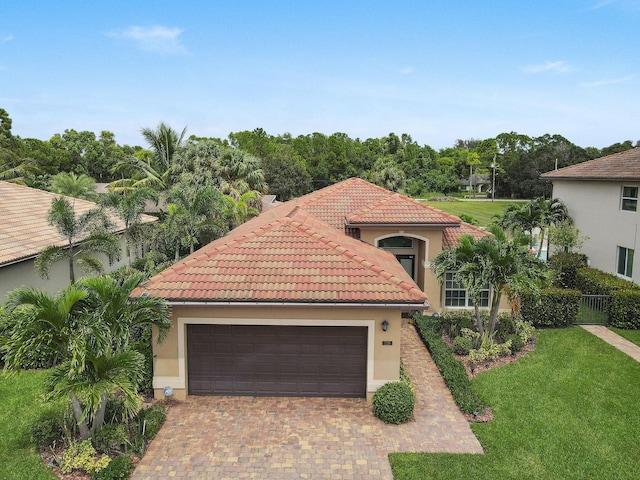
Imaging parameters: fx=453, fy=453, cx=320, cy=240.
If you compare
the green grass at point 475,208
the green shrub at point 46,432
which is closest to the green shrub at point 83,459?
the green shrub at point 46,432

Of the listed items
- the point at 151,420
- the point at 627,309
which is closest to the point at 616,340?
the point at 627,309

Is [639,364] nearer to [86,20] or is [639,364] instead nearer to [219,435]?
[219,435]

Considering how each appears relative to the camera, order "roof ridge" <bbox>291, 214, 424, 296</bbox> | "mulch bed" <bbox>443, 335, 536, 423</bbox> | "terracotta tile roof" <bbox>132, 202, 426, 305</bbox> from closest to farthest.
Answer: "terracotta tile roof" <bbox>132, 202, 426, 305</bbox> → "roof ridge" <bbox>291, 214, 424, 296</bbox> → "mulch bed" <bbox>443, 335, 536, 423</bbox>

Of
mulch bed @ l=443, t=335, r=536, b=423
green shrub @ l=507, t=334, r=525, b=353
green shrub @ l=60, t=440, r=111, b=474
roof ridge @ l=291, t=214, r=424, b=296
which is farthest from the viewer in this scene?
green shrub @ l=507, t=334, r=525, b=353

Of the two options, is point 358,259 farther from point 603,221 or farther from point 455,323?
point 603,221

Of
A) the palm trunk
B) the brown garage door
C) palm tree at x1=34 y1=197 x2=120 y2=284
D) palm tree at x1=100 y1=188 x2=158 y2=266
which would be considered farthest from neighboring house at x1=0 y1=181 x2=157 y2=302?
the palm trunk

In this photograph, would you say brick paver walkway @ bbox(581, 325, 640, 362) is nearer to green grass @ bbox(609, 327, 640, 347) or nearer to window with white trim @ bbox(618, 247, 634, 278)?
green grass @ bbox(609, 327, 640, 347)

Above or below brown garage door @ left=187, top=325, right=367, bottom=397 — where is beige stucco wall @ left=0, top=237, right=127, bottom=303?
above
